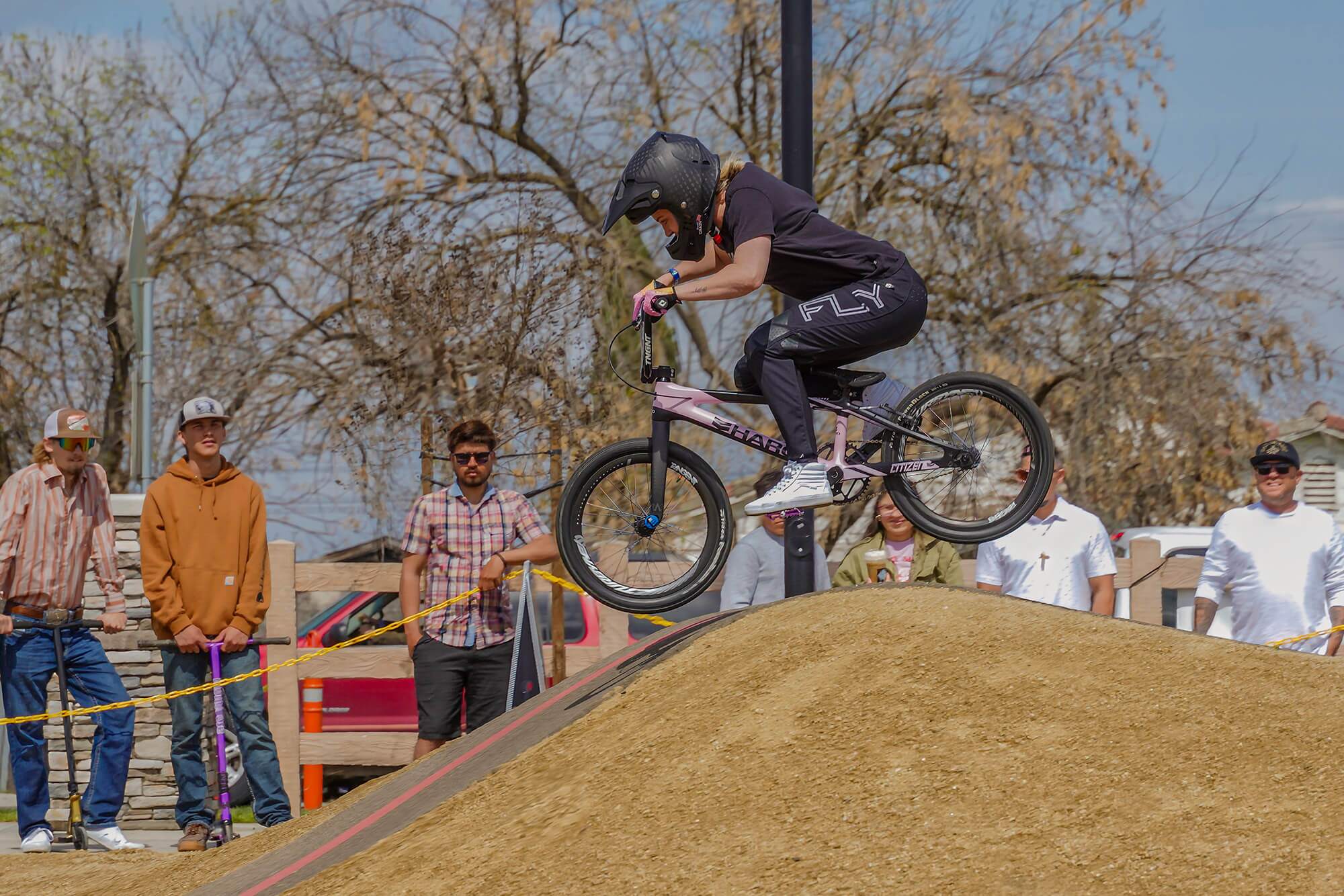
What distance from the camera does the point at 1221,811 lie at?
4527 millimetres

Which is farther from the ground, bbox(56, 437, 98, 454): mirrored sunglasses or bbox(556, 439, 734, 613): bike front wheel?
→ bbox(56, 437, 98, 454): mirrored sunglasses

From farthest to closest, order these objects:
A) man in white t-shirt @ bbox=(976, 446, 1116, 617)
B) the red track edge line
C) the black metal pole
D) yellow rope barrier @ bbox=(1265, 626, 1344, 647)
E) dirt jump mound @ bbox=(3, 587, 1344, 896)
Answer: man in white t-shirt @ bbox=(976, 446, 1116, 617) → yellow rope barrier @ bbox=(1265, 626, 1344, 647) → the black metal pole → the red track edge line → dirt jump mound @ bbox=(3, 587, 1344, 896)

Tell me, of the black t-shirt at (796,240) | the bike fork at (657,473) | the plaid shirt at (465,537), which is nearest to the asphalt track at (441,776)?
the bike fork at (657,473)

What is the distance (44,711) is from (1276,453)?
7274 mm

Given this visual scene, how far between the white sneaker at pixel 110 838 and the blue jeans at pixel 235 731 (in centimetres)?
40

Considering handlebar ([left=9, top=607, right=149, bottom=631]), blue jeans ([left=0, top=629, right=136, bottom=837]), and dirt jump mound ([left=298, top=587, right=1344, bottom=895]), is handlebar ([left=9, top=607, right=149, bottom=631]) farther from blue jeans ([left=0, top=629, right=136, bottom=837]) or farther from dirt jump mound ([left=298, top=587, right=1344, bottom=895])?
dirt jump mound ([left=298, top=587, right=1344, bottom=895])

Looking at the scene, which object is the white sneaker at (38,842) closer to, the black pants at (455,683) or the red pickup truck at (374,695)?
the red pickup truck at (374,695)

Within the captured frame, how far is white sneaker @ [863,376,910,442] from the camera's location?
6.60 m

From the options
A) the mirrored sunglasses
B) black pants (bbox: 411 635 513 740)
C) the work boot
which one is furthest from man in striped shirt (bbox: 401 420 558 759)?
the mirrored sunglasses

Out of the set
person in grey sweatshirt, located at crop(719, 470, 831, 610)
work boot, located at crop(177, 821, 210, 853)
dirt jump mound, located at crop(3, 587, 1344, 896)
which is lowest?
work boot, located at crop(177, 821, 210, 853)

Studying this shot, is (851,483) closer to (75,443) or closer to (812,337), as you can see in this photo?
(812,337)

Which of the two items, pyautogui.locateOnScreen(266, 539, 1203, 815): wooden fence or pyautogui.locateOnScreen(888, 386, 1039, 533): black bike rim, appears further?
pyautogui.locateOnScreen(266, 539, 1203, 815): wooden fence

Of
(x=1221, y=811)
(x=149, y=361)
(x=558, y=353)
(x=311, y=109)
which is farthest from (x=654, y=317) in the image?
(x=311, y=109)

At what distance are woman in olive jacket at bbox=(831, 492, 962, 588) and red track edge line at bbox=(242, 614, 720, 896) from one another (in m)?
0.88
